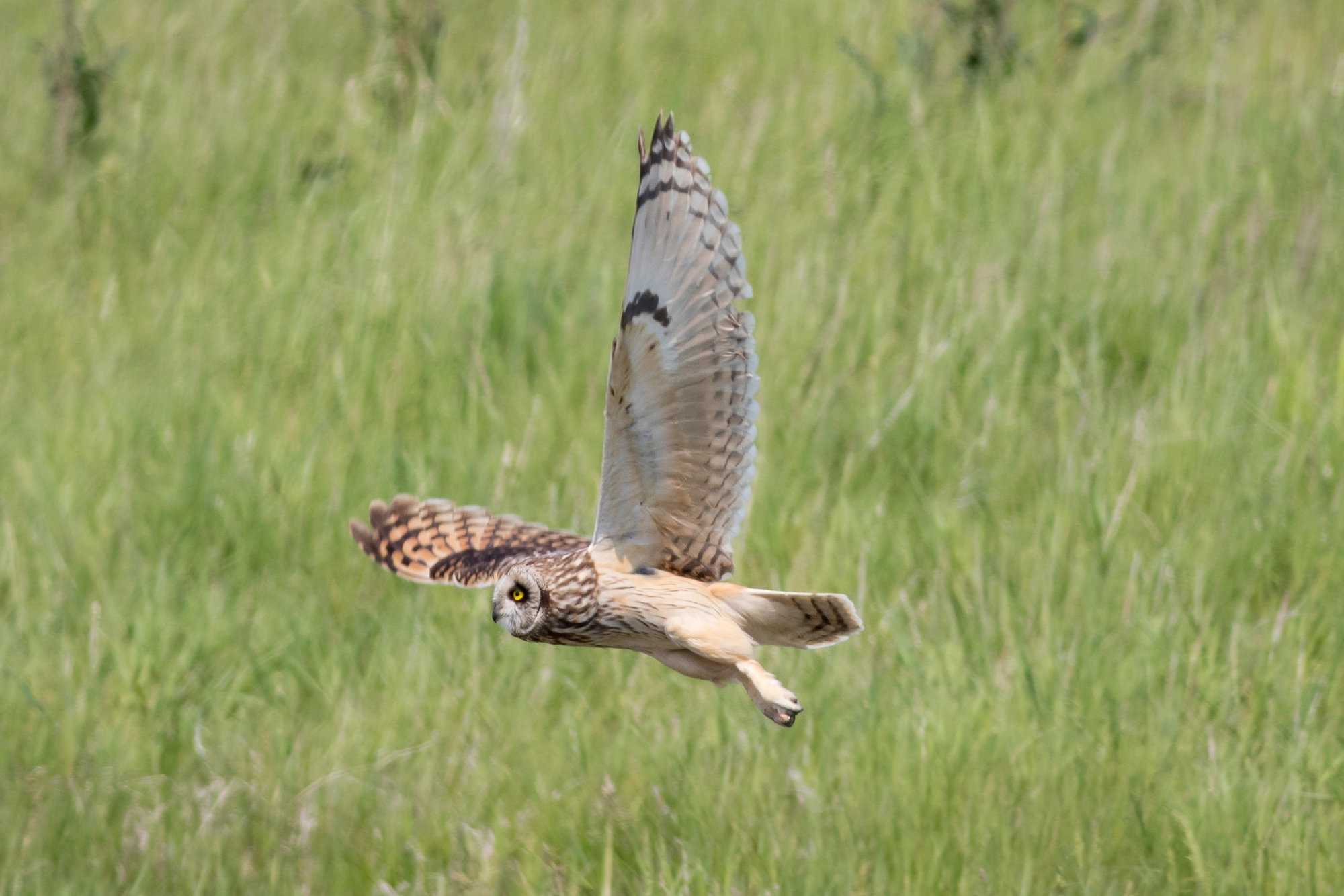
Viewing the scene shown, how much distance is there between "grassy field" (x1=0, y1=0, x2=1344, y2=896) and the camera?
363 cm

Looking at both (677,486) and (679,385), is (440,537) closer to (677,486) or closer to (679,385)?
(677,486)

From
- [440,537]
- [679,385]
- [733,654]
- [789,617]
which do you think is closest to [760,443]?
[440,537]

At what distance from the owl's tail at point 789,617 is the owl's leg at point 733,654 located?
15cm

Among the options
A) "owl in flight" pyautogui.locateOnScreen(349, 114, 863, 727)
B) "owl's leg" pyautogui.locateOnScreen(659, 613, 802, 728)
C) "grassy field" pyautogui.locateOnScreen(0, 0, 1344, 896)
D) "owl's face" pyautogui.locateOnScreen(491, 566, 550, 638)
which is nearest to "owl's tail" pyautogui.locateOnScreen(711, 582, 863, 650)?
"owl in flight" pyautogui.locateOnScreen(349, 114, 863, 727)

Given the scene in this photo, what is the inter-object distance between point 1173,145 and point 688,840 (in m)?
3.85

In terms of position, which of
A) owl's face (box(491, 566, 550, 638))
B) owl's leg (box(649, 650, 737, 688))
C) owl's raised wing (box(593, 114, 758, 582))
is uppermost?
owl's raised wing (box(593, 114, 758, 582))

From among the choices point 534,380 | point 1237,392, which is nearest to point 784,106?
point 534,380

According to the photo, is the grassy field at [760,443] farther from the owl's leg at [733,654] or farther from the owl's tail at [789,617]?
the owl's leg at [733,654]

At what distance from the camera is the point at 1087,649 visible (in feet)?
13.0

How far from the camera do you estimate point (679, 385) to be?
2.71 metres

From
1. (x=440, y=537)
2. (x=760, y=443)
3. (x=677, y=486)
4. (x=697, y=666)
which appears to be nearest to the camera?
(x=697, y=666)

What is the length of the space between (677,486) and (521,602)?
36cm

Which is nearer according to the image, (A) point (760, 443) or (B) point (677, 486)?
(B) point (677, 486)

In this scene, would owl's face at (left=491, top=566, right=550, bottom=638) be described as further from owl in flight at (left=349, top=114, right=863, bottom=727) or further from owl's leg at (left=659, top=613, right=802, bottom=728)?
owl's leg at (left=659, top=613, right=802, bottom=728)
